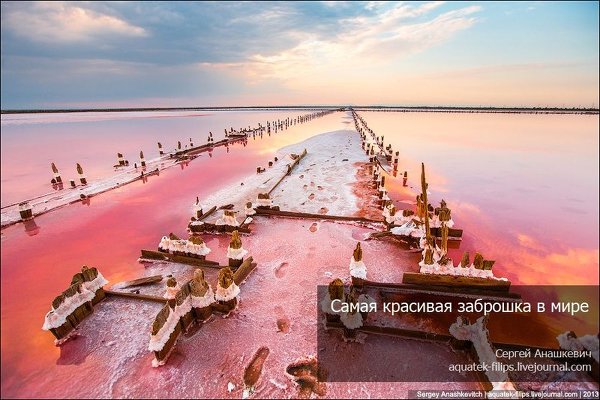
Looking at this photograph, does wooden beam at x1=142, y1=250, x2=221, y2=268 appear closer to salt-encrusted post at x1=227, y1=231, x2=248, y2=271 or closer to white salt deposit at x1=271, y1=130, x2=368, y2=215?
salt-encrusted post at x1=227, y1=231, x2=248, y2=271

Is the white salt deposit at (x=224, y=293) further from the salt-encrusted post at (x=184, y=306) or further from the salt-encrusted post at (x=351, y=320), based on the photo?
the salt-encrusted post at (x=351, y=320)

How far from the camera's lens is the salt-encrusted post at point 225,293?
8984 mm

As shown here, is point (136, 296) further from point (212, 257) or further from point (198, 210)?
point (198, 210)

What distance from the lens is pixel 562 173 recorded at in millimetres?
27219

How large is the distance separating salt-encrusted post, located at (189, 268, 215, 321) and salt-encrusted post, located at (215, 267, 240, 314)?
286 mm

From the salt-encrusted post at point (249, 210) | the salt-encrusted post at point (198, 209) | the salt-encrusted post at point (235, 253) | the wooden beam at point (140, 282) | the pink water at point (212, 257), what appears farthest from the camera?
the salt-encrusted post at point (249, 210)

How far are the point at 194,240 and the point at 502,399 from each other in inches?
438

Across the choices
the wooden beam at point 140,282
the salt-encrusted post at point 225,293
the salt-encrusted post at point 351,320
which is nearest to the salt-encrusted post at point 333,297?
the salt-encrusted post at point 351,320

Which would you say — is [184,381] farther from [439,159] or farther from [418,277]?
[439,159]

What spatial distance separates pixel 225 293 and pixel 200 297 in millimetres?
763

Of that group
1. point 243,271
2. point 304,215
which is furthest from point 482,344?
point 304,215

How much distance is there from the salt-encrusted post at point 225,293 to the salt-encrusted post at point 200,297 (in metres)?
0.29

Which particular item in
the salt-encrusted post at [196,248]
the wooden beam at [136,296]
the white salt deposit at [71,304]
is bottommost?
the wooden beam at [136,296]

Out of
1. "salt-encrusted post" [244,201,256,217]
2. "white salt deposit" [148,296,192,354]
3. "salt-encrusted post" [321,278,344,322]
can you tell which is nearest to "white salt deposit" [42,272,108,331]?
"white salt deposit" [148,296,192,354]
